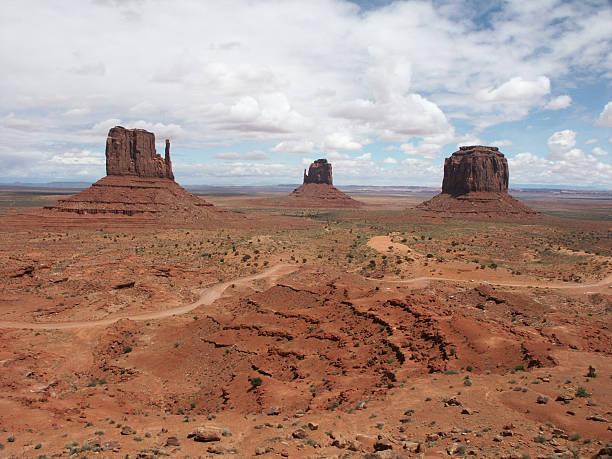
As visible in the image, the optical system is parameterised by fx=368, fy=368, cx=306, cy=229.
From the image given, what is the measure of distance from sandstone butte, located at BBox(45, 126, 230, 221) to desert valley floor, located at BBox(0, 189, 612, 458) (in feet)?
123

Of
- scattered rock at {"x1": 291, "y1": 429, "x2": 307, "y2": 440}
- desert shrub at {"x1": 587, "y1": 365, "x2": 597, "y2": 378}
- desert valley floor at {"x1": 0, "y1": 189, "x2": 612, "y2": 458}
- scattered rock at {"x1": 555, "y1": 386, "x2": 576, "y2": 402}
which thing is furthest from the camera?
desert shrub at {"x1": 587, "y1": 365, "x2": 597, "y2": 378}

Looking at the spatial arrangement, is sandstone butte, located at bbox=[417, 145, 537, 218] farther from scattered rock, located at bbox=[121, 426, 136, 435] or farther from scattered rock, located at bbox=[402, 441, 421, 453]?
scattered rock, located at bbox=[121, 426, 136, 435]

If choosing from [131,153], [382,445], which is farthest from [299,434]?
[131,153]

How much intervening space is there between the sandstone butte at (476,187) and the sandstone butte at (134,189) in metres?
79.0

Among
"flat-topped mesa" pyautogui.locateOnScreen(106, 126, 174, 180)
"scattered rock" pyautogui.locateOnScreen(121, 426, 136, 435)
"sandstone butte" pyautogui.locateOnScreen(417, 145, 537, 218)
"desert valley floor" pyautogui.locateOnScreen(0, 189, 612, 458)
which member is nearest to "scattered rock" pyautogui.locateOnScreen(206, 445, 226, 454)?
"desert valley floor" pyautogui.locateOnScreen(0, 189, 612, 458)

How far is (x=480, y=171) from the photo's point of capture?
12812cm

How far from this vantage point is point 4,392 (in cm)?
2061

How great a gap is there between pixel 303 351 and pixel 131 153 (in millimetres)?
91127

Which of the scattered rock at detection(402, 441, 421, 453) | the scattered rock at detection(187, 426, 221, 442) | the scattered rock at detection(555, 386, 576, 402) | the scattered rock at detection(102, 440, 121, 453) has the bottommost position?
the scattered rock at detection(187, 426, 221, 442)

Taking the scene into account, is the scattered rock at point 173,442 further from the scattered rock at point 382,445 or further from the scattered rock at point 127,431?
the scattered rock at point 382,445

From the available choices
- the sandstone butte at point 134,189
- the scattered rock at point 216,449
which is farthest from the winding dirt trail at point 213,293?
the sandstone butte at point 134,189

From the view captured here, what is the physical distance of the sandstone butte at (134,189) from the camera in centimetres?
8877

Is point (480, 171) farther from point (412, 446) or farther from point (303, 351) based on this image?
point (412, 446)

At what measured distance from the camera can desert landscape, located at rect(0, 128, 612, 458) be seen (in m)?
13.7
